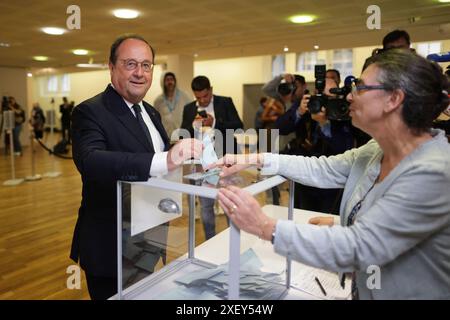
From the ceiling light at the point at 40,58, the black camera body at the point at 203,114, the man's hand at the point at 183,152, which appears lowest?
the man's hand at the point at 183,152

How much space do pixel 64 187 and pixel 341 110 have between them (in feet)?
16.7

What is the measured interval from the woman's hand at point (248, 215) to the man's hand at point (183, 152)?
0.24 m

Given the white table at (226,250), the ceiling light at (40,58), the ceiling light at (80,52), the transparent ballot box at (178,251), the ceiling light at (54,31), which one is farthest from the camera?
the ceiling light at (40,58)

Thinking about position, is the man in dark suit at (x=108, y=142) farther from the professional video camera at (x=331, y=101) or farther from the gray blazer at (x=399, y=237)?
the professional video camera at (x=331, y=101)

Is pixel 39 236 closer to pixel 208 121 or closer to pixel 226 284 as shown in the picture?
pixel 208 121

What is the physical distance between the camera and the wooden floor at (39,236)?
2.45m

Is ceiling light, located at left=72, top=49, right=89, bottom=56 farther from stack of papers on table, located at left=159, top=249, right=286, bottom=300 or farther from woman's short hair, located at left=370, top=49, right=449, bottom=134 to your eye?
woman's short hair, located at left=370, top=49, right=449, bottom=134

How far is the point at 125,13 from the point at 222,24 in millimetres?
1283

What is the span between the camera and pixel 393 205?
2.54ft

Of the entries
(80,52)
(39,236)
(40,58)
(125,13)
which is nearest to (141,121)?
(39,236)

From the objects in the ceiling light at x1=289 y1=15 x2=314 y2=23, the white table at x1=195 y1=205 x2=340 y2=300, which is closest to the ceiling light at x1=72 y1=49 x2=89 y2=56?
the ceiling light at x1=289 y1=15 x2=314 y2=23

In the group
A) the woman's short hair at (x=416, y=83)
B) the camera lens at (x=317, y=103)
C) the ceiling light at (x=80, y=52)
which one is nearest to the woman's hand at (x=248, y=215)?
the woman's short hair at (x=416, y=83)

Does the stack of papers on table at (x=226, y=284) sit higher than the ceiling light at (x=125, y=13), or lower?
lower

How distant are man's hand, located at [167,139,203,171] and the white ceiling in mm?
3020
